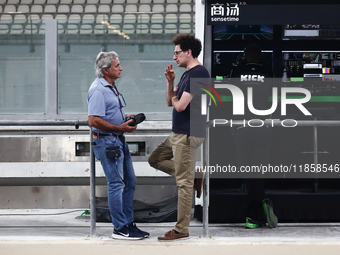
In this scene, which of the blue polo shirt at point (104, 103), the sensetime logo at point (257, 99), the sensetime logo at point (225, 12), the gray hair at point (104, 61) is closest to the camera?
the blue polo shirt at point (104, 103)

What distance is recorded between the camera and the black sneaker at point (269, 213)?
14.3 feet

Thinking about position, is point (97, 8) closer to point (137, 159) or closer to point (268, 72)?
point (137, 159)

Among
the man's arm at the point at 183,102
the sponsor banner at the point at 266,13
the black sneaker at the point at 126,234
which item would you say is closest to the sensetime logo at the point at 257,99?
the sponsor banner at the point at 266,13

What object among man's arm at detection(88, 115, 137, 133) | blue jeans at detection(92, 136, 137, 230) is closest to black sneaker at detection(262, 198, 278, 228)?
blue jeans at detection(92, 136, 137, 230)

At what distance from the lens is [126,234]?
3836 mm

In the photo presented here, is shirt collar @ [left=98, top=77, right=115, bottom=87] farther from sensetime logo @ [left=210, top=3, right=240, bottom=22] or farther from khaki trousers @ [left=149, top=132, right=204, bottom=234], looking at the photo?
sensetime logo @ [left=210, top=3, right=240, bottom=22]

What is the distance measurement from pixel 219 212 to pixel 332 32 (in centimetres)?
224

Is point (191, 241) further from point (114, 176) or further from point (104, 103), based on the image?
point (104, 103)

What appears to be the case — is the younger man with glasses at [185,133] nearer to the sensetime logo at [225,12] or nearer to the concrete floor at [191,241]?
the concrete floor at [191,241]

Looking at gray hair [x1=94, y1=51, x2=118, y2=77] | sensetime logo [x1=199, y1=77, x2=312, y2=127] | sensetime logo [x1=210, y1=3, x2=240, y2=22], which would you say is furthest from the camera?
sensetime logo [x1=199, y1=77, x2=312, y2=127]

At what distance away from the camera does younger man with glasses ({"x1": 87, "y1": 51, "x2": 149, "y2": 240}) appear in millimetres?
3768

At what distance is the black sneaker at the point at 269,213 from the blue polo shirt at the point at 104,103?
5.03ft

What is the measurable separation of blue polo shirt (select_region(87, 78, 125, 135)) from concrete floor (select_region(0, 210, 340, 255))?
92 centimetres

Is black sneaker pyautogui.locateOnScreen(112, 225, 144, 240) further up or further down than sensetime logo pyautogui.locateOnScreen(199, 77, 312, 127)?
further down
